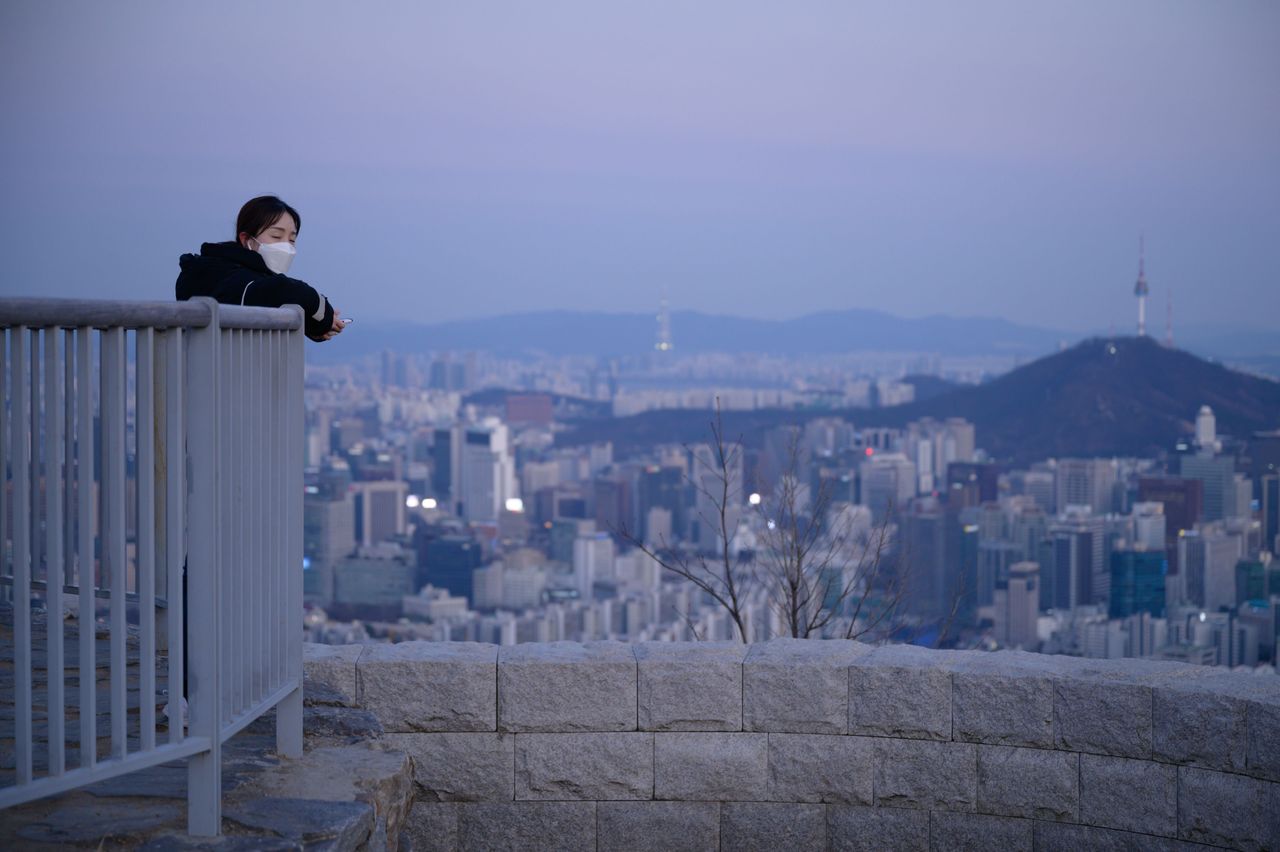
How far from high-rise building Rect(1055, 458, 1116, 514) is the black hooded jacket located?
97.2 feet

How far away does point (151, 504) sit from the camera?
99.1 inches

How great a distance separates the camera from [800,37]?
192 feet

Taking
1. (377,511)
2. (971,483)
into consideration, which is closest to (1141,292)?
(971,483)

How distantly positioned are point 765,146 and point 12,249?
4883cm

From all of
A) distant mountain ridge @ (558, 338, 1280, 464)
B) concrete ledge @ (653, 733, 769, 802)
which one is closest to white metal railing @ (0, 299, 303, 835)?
concrete ledge @ (653, 733, 769, 802)

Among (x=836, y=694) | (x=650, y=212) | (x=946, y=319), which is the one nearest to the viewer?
(x=836, y=694)

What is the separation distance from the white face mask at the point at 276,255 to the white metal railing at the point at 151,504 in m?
0.34

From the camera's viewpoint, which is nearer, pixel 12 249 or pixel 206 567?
pixel 206 567

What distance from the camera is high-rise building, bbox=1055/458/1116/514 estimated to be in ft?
103

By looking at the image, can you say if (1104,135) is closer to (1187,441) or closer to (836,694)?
(1187,441)

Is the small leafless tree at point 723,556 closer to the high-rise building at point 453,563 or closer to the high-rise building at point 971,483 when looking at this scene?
the high-rise building at point 971,483

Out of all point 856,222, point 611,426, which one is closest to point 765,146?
point 856,222

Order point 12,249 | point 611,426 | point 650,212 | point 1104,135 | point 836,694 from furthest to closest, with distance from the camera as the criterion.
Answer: point 650,212 → point 1104,135 → point 611,426 → point 12,249 → point 836,694

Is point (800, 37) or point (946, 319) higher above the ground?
Answer: point (800, 37)
